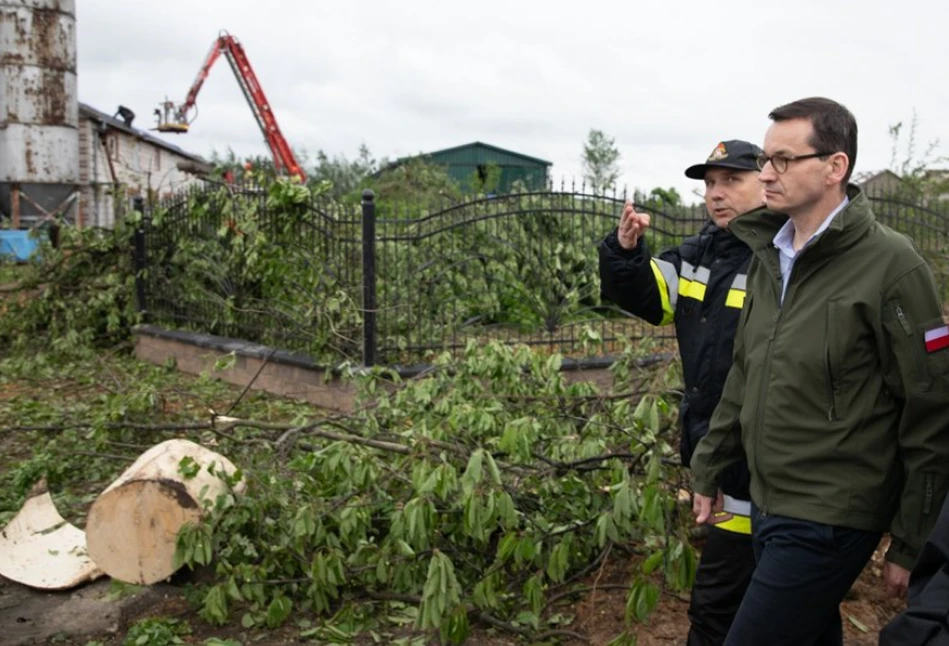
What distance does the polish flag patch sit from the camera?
2.12m

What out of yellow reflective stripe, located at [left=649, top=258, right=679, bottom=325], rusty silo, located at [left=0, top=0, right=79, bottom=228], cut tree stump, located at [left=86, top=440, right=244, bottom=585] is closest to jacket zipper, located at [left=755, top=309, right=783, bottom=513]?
yellow reflective stripe, located at [left=649, top=258, right=679, bottom=325]

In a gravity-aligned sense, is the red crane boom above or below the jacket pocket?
above

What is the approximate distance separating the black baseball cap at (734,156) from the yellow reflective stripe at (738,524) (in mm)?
1007

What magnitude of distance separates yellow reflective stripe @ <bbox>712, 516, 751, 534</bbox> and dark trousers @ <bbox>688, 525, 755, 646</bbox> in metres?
0.01

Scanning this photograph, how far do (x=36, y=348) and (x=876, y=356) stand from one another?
9607mm

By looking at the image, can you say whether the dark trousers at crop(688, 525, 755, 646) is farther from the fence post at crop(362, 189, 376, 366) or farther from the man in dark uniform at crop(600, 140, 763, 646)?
the fence post at crop(362, 189, 376, 366)

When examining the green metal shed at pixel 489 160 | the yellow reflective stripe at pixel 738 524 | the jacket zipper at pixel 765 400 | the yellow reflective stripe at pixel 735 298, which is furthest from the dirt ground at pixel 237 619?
the green metal shed at pixel 489 160

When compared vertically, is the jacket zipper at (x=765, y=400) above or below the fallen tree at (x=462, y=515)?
above

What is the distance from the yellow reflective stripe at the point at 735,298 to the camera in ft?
9.23

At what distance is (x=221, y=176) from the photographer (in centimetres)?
1011

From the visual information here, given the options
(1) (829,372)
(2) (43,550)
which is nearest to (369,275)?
(2) (43,550)

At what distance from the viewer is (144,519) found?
13.7 ft

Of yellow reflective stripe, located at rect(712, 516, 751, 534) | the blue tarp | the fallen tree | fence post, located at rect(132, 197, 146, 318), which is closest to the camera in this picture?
yellow reflective stripe, located at rect(712, 516, 751, 534)

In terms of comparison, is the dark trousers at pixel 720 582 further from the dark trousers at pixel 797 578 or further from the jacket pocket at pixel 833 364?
the jacket pocket at pixel 833 364
